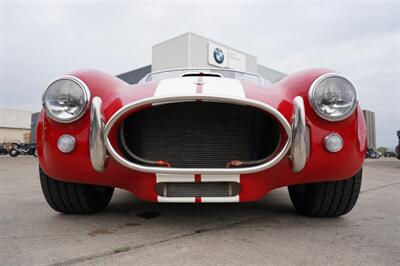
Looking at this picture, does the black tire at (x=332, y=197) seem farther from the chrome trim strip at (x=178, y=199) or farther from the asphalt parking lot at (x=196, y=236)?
the chrome trim strip at (x=178, y=199)

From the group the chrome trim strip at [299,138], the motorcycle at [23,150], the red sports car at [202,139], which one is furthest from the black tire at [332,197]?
the motorcycle at [23,150]

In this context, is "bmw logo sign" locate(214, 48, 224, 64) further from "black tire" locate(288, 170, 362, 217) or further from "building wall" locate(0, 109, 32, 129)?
"building wall" locate(0, 109, 32, 129)

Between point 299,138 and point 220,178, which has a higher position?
point 299,138

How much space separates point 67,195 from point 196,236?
916 millimetres

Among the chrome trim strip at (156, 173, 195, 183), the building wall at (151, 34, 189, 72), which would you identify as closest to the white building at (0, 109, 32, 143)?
the building wall at (151, 34, 189, 72)

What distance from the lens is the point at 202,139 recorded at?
186 cm

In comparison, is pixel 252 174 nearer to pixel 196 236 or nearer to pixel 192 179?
pixel 192 179

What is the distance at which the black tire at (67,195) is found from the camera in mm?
1977

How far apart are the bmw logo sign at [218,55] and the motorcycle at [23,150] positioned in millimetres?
12807

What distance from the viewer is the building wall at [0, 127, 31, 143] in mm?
45031

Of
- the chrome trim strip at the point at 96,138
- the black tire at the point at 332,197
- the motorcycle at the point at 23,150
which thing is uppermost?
the chrome trim strip at the point at 96,138

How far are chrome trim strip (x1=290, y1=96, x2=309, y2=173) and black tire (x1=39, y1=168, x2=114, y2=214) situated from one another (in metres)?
1.28

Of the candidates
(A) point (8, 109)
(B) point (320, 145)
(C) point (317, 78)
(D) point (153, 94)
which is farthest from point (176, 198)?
(A) point (8, 109)

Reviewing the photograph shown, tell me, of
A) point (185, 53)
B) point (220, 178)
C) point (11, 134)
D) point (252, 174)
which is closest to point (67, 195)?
point (220, 178)
